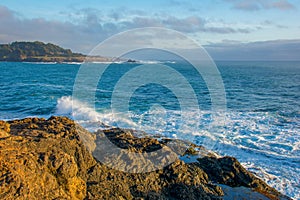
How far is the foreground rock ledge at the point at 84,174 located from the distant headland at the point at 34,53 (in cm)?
14250

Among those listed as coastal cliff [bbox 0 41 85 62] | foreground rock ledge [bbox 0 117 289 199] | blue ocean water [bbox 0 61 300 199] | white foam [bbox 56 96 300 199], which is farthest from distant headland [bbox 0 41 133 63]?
foreground rock ledge [bbox 0 117 289 199]

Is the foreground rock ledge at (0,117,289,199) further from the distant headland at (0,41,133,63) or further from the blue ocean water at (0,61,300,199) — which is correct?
the distant headland at (0,41,133,63)

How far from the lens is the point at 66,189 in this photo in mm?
4641

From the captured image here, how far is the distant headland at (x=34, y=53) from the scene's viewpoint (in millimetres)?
138750

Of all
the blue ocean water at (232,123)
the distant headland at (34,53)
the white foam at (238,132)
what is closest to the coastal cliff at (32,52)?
the distant headland at (34,53)

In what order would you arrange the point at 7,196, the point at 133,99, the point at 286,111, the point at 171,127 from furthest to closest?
the point at 133,99 → the point at 286,111 → the point at 171,127 → the point at 7,196

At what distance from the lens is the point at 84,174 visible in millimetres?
5402

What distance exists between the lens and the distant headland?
138750 mm

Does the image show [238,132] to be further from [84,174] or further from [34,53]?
[34,53]

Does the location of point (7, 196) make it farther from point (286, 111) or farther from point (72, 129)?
point (286, 111)

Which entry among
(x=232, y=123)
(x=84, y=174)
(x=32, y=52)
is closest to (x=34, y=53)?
(x=32, y=52)

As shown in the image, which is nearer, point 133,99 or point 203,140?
point 203,140

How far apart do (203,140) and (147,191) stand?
318 inches

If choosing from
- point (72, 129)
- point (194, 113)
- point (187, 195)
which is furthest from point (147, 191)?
point (194, 113)
